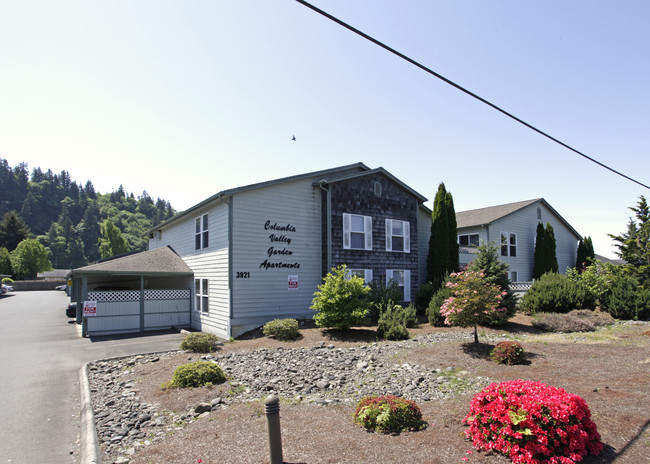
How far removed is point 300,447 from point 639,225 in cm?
2660

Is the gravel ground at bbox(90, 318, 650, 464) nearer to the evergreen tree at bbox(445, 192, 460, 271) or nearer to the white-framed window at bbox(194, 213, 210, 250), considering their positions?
the white-framed window at bbox(194, 213, 210, 250)

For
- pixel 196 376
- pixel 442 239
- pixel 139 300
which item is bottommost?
pixel 196 376

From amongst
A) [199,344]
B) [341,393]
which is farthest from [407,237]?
[341,393]

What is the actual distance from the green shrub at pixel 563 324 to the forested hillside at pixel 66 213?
129m

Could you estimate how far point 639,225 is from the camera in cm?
2328

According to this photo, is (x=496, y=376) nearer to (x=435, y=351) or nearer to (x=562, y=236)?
(x=435, y=351)

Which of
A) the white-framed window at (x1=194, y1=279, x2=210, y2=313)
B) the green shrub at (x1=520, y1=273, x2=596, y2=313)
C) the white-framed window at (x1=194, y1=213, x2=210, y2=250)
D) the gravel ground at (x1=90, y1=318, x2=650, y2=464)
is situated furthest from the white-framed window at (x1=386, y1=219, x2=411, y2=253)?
the white-framed window at (x1=194, y1=279, x2=210, y2=313)

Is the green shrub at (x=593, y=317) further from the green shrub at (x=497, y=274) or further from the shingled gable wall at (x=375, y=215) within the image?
the shingled gable wall at (x=375, y=215)

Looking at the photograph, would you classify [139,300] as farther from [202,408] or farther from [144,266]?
[202,408]

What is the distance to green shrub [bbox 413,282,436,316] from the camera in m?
20.0

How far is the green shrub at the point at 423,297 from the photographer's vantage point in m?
20.0

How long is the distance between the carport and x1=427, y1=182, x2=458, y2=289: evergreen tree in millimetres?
13470

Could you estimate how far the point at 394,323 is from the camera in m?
13.9

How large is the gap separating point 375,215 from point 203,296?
9453 mm
